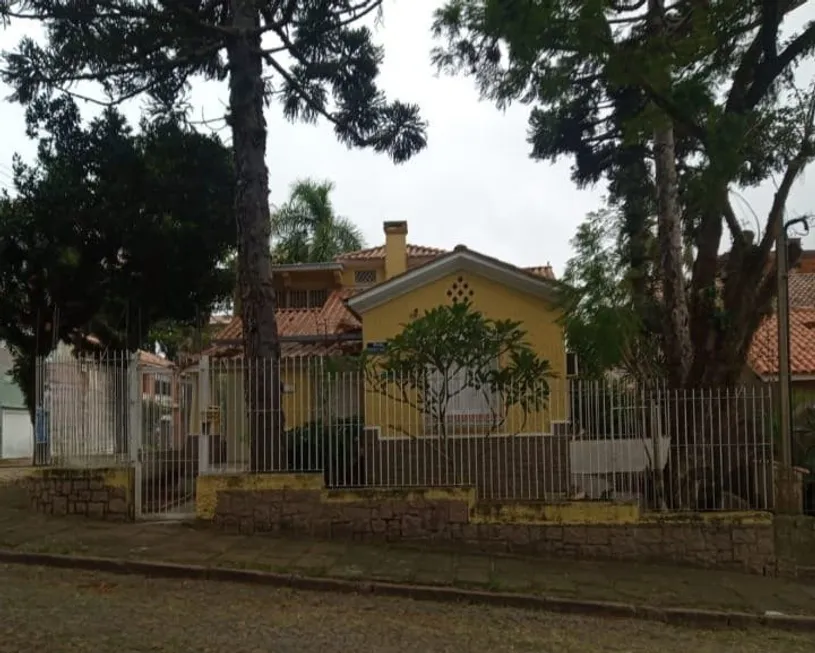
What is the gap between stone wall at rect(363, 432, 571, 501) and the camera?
33.8 ft

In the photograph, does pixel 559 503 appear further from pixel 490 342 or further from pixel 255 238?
pixel 255 238

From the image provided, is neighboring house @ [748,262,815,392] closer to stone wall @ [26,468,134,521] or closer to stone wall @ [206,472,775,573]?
stone wall @ [206,472,775,573]

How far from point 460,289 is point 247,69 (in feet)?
14.7

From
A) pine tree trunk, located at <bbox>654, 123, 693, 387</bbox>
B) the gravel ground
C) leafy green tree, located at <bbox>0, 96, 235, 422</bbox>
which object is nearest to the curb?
the gravel ground

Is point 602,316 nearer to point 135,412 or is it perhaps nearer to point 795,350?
point 135,412

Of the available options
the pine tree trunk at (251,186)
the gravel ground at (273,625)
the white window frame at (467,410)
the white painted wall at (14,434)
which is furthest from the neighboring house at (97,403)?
the white painted wall at (14,434)

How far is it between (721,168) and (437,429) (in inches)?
170

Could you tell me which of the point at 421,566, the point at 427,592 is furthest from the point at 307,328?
the point at 427,592

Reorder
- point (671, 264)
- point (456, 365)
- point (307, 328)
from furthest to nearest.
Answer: point (307, 328)
point (671, 264)
point (456, 365)

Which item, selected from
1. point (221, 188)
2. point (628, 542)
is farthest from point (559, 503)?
point (221, 188)

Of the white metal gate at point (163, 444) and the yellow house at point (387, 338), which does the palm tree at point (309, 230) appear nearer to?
the yellow house at point (387, 338)

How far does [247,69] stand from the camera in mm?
11953

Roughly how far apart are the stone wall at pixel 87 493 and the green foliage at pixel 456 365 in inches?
129

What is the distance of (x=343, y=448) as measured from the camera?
10.2 metres
